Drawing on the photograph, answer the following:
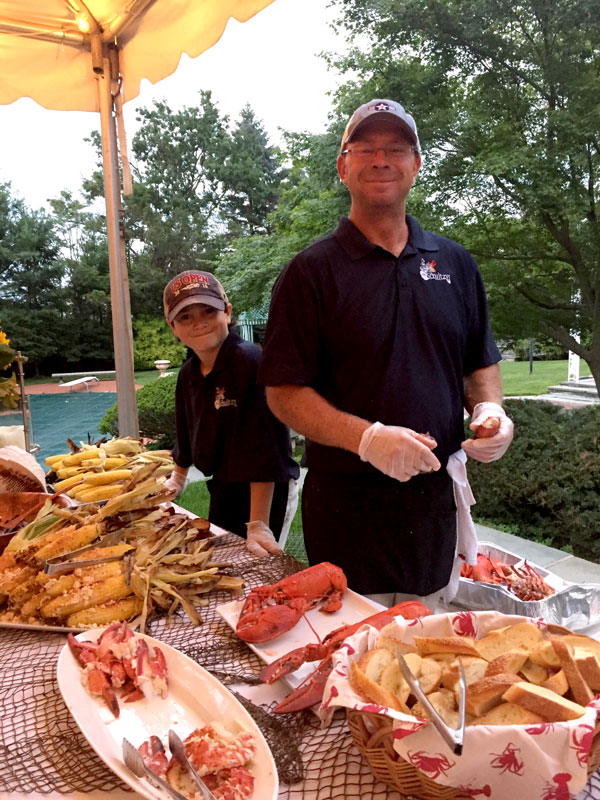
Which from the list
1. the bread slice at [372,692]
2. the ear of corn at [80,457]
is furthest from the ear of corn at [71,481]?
the bread slice at [372,692]

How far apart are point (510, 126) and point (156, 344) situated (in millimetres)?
11767

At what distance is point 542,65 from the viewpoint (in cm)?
592

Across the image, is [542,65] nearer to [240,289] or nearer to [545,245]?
[545,245]

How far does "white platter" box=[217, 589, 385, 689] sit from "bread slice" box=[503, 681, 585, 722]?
0.57 metres

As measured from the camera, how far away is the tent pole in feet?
12.9

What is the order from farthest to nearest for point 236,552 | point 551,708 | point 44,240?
1. point 44,240
2. point 236,552
3. point 551,708

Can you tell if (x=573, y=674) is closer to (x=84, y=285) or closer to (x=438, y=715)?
(x=438, y=715)

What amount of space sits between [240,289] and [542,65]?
4985 mm

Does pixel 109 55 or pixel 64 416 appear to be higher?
pixel 109 55

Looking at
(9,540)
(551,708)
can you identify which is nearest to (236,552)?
(9,540)

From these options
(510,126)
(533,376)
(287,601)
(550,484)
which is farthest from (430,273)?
(533,376)

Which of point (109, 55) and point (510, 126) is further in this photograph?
point (510, 126)

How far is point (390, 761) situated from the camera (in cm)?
91

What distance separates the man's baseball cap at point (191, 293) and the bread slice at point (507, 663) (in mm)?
1970
